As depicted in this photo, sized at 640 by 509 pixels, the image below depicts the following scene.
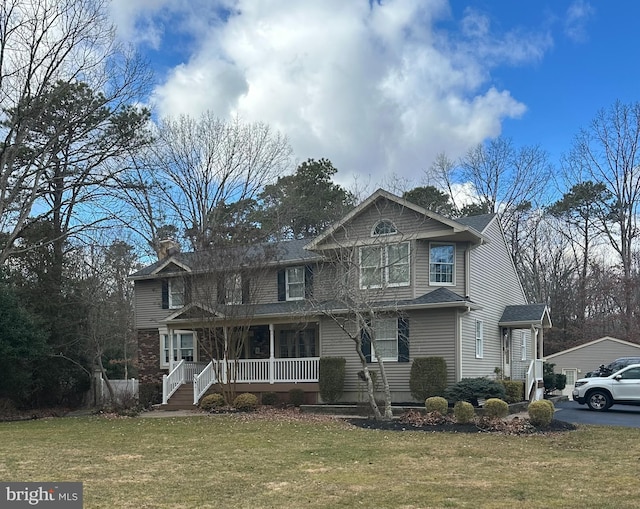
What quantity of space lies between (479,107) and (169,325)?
1444 centimetres

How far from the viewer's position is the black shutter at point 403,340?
68.9 ft

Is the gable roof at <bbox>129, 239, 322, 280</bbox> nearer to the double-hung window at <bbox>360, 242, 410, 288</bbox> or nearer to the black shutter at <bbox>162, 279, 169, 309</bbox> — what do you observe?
the black shutter at <bbox>162, 279, 169, 309</bbox>

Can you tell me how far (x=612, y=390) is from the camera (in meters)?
20.2

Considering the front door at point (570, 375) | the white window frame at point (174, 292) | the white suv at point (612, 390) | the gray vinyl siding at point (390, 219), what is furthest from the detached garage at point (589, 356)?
the white window frame at point (174, 292)

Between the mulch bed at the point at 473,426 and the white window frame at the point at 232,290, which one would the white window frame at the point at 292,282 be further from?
the mulch bed at the point at 473,426

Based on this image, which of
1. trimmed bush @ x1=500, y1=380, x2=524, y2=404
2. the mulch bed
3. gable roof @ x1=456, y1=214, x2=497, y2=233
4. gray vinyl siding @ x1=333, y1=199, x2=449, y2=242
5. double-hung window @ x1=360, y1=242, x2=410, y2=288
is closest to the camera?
the mulch bed

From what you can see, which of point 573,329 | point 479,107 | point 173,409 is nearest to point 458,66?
point 479,107

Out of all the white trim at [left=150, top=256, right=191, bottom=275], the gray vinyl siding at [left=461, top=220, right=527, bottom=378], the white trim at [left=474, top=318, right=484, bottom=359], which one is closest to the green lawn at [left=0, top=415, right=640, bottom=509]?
the gray vinyl siding at [left=461, top=220, right=527, bottom=378]

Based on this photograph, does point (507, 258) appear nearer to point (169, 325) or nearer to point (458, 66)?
point (458, 66)

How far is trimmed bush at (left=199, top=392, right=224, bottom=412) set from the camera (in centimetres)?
2125

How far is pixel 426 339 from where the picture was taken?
68.4ft

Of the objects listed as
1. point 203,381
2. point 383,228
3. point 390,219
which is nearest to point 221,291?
point 203,381

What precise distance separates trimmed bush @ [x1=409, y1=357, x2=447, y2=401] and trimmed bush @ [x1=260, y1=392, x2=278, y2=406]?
4882 mm

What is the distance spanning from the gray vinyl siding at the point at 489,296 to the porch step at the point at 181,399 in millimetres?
9757
